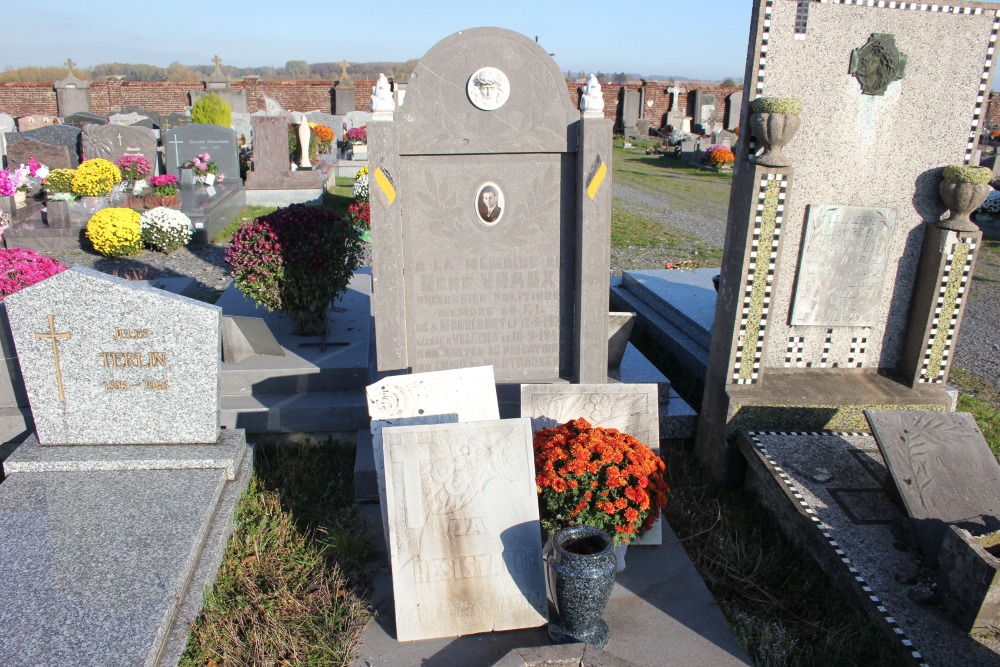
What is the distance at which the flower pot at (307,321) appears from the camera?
19.9ft

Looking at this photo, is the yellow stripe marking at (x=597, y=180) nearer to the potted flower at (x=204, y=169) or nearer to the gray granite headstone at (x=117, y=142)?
the potted flower at (x=204, y=169)

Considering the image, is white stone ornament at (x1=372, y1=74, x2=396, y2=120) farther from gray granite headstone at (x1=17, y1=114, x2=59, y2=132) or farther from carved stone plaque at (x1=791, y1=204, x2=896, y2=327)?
gray granite headstone at (x1=17, y1=114, x2=59, y2=132)

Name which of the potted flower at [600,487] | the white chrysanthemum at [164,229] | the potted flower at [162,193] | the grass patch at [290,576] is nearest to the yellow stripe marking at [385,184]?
the grass patch at [290,576]

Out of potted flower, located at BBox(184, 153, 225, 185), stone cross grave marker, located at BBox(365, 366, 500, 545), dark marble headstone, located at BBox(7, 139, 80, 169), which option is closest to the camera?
stone cross grave marker, located at BBox(365, 366, 500, 545)

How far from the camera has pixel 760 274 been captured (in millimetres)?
4652

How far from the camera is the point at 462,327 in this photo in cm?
534

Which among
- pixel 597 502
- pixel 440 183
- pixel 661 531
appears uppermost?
pixel 440 183

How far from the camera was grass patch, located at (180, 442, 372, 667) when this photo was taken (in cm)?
331


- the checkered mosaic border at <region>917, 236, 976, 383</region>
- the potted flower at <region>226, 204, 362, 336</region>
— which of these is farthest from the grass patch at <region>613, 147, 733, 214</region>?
the potted flower at <region>226, 204, 362, 336</region>

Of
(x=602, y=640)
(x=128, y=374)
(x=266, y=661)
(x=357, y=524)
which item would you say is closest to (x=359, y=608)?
(x=266, y=661)

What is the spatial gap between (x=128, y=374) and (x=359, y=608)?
2.16 meters

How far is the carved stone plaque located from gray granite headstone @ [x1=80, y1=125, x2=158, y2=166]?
13624mm

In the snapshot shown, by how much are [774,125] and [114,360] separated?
4.29 m

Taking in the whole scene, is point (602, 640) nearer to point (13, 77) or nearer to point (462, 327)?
point (462, 327)
